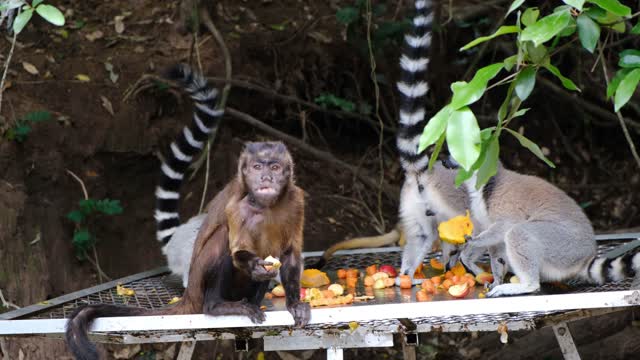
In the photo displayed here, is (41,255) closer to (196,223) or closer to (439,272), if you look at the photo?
(196,223)

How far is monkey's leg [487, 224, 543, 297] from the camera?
521 cm

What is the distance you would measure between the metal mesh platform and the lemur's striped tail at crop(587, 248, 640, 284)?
57 mm

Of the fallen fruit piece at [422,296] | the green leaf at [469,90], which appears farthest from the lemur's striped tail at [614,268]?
the green leaf at [469,90]

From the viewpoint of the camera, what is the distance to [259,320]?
14.1ft

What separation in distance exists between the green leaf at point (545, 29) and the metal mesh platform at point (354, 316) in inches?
52.5

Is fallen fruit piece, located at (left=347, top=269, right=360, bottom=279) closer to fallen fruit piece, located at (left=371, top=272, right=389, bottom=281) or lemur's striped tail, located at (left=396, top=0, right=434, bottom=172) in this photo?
fallen fruit piece, located at (left=371, top=272, right=389, bottom=281)

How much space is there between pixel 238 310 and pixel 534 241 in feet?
6.48

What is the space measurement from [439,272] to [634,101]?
3.25 m

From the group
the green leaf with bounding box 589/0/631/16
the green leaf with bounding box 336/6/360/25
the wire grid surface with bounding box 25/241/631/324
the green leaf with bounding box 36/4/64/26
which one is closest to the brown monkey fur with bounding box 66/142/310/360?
the wire grid surface with bounding box 25/241/631/324

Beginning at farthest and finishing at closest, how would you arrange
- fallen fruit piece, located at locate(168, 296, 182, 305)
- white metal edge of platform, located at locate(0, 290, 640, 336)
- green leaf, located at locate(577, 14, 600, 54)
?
fallen fruit piece, located at locate(168, 296, 182, 305) < white metal edge of platform, located at locate(0, 290, 640, 336) < green leaf, located at locate(577, 14, 600, 54)

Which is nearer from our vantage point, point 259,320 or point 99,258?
point 259,320

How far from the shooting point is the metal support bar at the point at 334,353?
4578mm

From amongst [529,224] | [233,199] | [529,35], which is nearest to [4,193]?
[233,199]

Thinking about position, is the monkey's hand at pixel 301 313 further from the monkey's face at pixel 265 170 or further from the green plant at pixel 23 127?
the green plant at pixel 23 127
